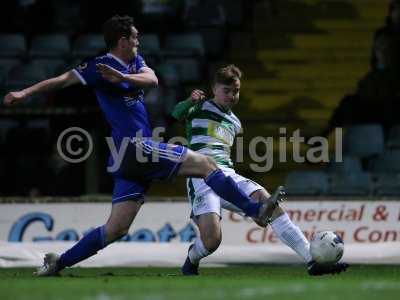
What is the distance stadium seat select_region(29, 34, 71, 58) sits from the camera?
15938 millimetres

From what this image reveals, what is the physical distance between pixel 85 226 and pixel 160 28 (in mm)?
4915

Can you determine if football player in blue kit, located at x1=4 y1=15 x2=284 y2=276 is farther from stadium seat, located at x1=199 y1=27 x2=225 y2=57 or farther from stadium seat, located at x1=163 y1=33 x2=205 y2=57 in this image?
stadium seat, located at x1=199 y1=27 x2=225 y2=57

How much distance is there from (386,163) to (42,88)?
6088 millimetres

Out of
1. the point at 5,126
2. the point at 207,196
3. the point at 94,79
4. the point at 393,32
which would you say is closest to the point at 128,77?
the point at 94,79

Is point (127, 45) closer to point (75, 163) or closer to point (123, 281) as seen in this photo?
point (123, 281)

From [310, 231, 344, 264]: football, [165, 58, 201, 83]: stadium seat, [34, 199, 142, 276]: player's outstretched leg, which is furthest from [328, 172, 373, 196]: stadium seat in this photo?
[34, 199, 142, 276]: player's outstretched leg

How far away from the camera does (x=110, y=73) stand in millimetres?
9000

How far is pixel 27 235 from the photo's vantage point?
1281 cm

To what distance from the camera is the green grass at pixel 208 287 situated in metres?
7.38

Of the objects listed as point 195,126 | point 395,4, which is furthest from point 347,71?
point 195,126

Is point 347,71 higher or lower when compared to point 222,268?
higher

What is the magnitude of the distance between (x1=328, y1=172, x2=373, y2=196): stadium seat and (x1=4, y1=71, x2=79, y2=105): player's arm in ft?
16.9

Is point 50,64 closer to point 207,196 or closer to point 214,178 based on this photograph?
point 207,196

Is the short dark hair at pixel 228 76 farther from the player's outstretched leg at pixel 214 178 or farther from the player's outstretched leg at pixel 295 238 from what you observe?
the player's outstretched leg at pixel 214 178
